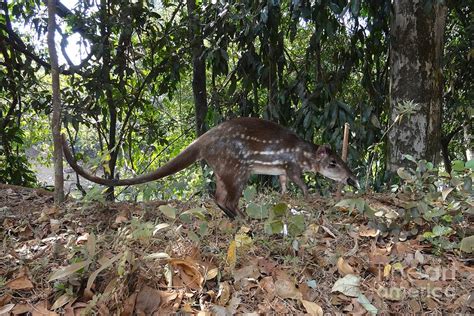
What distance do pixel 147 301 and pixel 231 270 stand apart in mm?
502

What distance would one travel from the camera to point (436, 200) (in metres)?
3.50

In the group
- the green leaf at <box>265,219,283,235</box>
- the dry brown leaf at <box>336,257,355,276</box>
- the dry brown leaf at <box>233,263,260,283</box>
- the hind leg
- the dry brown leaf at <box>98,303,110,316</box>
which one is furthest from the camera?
the hind leg

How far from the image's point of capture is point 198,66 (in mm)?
6977

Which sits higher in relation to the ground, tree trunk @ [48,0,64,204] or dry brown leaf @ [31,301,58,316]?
tree trunk @ [48,0,64,204]

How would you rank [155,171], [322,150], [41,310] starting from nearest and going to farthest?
[41,310]
[155,171]
[322,150]

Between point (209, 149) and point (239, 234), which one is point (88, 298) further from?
point (209, 149)

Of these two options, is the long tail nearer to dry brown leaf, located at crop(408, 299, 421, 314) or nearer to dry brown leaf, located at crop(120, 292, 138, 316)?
dry brown leaf, located at crop(120, 292, 138, 316)

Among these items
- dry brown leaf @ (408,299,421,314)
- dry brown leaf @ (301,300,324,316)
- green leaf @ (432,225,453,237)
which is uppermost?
green leaf @ (432,225,453,237)

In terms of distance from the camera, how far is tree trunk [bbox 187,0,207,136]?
6.38 meters

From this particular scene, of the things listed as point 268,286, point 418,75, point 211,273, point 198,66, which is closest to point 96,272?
point 211,273

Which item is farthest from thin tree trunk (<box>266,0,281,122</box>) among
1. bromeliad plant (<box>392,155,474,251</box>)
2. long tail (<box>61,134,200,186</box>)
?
bromeliad plant (<box>392,155,474,251</box>)

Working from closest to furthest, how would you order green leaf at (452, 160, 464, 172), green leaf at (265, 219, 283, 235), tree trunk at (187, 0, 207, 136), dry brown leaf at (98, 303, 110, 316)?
dry brown leaf at (98, 303, 110, 316), green leaf at (265, 219, 283, 235), green leaf at (452, 160, 464, 172), tree trunk at (187, 0, 207, 136)

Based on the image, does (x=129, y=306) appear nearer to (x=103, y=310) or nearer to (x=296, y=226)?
(x=103, y=310)

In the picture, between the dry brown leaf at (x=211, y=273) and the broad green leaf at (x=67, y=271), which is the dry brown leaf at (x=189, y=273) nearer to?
the dry brown leaf at (x=211, y=273)
